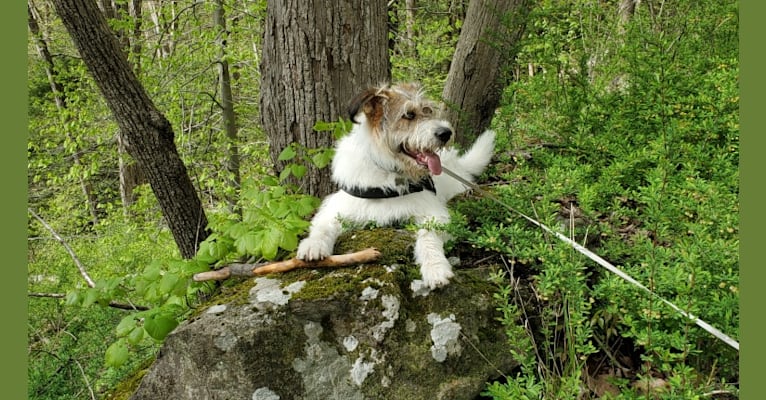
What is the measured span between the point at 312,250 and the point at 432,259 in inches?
31.2

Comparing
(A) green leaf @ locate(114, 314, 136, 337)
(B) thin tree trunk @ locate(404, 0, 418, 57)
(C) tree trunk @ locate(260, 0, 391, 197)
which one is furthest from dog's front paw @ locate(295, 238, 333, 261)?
(B) thin tree trunk @ locate(404, 0, 418, 57)

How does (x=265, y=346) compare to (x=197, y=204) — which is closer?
(x=265, y=346)

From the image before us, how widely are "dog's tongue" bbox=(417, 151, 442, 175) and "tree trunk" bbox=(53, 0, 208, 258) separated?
274cm

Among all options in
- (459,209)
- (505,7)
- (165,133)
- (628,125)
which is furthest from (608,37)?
(165,133)

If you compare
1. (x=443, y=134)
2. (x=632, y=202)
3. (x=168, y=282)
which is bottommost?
(x=168, y=282)

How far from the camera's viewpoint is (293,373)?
262cm

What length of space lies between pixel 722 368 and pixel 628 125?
7.15ft

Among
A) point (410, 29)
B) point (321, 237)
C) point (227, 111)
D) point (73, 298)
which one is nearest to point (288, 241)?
point (321, 237)

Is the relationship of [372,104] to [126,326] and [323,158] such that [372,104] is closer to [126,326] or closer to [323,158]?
[323,158]

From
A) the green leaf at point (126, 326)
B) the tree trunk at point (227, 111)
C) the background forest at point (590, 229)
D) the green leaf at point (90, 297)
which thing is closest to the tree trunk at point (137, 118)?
the background forest at point (590, 229)

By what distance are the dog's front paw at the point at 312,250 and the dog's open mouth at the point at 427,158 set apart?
982 mm

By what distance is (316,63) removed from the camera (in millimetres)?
4527

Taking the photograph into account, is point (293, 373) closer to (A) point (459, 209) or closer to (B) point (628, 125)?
(A) point (459, 209)

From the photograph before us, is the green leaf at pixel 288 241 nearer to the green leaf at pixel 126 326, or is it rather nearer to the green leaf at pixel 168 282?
the green leaf at pixel 168 282
